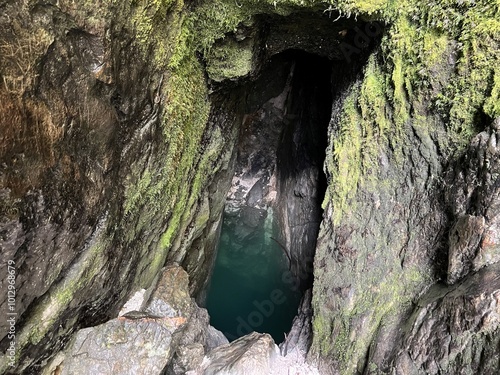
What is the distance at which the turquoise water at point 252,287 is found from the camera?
7656 mm

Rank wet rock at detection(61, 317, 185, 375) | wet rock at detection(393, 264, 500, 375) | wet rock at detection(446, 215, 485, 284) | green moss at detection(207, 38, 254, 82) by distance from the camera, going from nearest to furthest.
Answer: wet rock at detection(393, 264, 500, 375) < wet rock at detection(446, 215, 485, 284) < wet rock at detection(61, 317, 185, 375) < green moss at detection(207, 38, 254, 82)

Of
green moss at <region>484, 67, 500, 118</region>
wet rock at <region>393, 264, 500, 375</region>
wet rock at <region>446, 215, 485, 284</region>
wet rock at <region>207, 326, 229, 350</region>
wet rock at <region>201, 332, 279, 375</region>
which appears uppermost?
green moss at <region>484, 67, 500, 118</region>

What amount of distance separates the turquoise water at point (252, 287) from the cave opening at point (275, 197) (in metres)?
0.02

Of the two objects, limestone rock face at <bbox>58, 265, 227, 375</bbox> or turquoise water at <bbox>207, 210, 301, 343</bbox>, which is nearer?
limestone rock face at <bbox>58, 265, 227, 375</bbox>

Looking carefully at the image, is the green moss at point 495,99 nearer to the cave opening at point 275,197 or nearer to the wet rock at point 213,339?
the cave opening at point 275,197

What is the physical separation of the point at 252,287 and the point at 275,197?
2.17m

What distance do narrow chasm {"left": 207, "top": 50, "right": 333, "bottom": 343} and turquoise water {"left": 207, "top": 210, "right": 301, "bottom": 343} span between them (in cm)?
2

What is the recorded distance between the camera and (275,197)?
8.79m

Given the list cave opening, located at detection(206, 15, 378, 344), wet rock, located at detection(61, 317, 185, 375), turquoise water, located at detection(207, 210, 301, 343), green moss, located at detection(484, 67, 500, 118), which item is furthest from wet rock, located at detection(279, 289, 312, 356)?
green moss, located at detection(484, 67, 500, 118)

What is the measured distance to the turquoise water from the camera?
7656 mm

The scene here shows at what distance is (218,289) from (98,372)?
18.0 feet

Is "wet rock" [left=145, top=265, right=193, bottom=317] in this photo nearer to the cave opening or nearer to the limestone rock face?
the limestone rock face

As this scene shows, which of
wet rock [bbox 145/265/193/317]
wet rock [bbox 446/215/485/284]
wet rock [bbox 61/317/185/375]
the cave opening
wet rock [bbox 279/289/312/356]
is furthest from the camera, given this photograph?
the cave opening

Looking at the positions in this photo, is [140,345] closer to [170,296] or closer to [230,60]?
[170,296]
